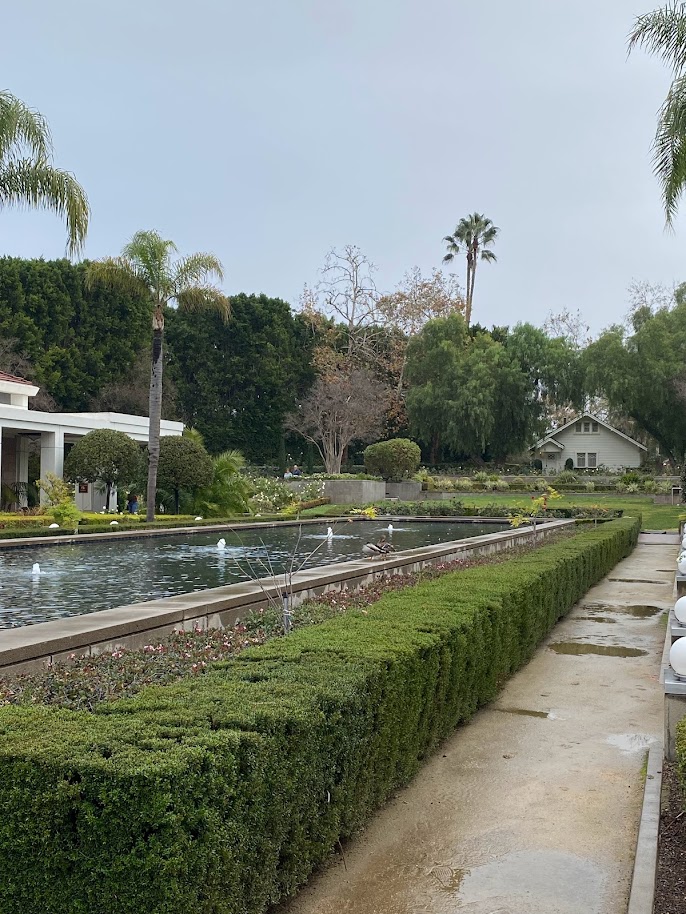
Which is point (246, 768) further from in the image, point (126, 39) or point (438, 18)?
point (126, 39)

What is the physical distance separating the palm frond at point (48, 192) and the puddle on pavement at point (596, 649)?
1257 centimetres

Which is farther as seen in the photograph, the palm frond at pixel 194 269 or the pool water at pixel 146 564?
the palm frond at pixel 194 269

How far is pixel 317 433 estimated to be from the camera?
4619cm

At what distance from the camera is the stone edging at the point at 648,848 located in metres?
3.14

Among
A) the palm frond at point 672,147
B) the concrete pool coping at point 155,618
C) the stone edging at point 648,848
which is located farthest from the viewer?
the palm frond at point 672,147

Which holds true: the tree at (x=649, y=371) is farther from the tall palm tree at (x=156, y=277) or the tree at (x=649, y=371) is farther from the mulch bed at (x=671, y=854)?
the mulch bed at (x=671, y=854)

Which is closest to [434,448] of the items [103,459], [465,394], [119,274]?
[465,394]

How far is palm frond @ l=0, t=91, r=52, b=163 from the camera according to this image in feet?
52.6

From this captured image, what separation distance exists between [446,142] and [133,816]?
62.7 ft

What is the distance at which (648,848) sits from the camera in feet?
11.7

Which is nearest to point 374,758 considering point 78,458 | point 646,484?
point 78,458

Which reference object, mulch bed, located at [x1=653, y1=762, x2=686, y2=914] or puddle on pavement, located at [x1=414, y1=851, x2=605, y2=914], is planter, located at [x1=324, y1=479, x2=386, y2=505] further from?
puddle on pavement, located at [x1=414, y1=851, x2=605, y2=914]

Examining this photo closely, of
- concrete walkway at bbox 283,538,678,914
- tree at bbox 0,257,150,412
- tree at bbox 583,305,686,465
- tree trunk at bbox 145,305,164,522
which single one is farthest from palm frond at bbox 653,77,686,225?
tree at bbox 0,257,150,412

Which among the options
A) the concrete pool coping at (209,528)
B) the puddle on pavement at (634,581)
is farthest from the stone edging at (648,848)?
the puddle on pavement at (634,581)
